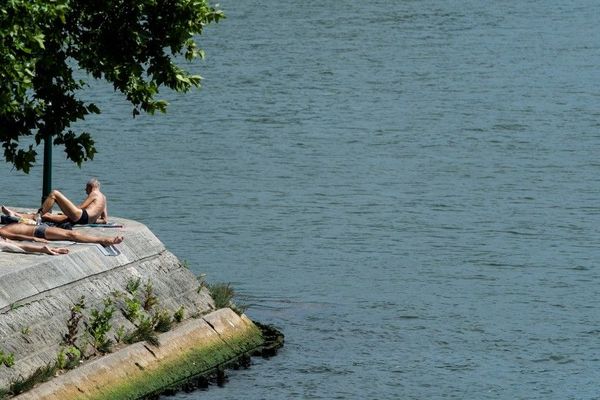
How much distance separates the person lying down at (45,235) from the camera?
100ft

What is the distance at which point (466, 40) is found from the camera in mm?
101500

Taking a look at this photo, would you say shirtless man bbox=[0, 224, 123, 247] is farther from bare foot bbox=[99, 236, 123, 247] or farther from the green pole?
the green pole

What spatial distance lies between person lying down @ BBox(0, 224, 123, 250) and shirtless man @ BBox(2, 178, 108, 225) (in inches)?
56.1

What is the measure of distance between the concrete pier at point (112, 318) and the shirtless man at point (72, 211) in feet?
1.24

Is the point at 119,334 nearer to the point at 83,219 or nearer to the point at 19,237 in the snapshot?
the point at 19,237

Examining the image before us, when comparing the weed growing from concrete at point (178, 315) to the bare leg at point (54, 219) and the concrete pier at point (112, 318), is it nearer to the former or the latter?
the concrete pier at point (112, 318)

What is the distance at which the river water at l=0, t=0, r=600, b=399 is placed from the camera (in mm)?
35500

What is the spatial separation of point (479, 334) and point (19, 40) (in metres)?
14.5

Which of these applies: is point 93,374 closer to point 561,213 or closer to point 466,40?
point 561,213

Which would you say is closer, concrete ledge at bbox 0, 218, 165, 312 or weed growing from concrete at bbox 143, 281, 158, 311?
concrete ledge at bbox 0, 218, 165, 312

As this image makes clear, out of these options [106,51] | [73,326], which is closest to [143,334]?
[73,326]

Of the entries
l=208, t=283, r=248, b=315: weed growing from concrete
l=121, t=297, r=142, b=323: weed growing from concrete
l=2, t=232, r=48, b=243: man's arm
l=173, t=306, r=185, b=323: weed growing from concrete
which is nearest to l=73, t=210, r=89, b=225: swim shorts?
l=2, t=232, r=48, b=243: man's arm

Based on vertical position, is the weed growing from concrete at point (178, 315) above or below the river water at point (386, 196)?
above

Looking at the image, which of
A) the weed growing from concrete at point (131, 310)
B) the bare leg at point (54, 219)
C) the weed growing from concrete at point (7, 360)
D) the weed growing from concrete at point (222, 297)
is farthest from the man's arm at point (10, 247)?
the weed growing from concrete at point (222, 297)
